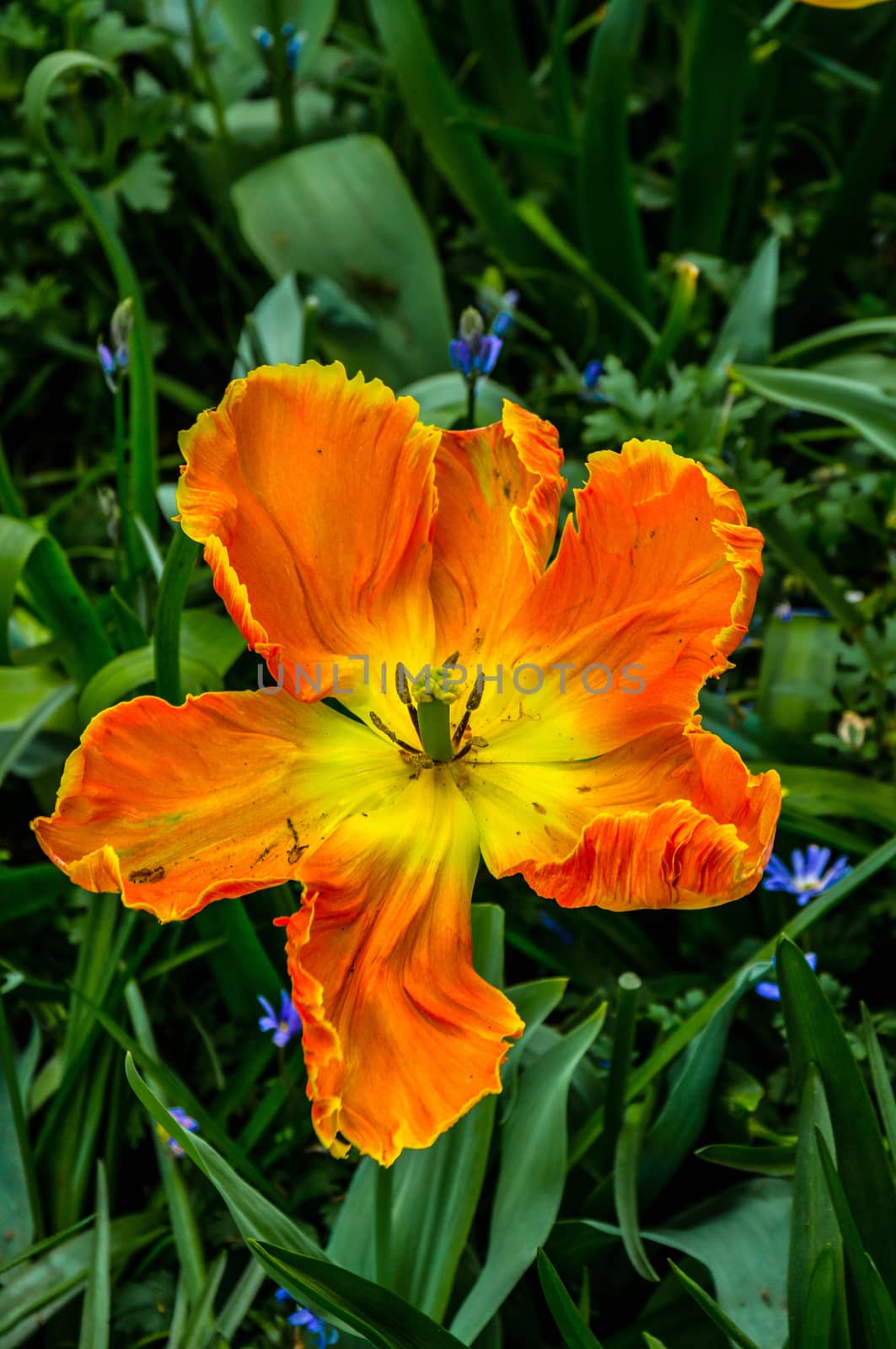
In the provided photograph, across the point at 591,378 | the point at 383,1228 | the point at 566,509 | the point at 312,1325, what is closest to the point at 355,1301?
the point at 383,1228

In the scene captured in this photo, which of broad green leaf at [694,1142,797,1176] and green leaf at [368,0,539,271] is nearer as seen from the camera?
broad green leaf at [694,1142,797,1176]

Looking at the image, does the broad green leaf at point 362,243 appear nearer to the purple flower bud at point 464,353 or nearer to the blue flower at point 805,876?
the purple flower bud at point 464,353

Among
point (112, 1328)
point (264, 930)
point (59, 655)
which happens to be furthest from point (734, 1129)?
point (59, 655)

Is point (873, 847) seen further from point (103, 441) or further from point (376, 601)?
point (103, 441)

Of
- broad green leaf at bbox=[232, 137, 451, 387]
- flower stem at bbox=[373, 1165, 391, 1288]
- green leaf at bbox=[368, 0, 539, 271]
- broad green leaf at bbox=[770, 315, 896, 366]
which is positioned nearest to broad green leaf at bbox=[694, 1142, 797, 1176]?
flower stem at bbox=[373, 1165, 391, 1288]

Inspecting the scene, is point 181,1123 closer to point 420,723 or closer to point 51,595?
point 420,723

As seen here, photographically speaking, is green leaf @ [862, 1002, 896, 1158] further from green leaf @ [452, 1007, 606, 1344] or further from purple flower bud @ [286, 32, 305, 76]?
purple flower bud @ [286, 32, 305, 76]

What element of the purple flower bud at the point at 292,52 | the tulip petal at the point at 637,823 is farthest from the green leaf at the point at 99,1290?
the purple flower bud at the point at 292,52
